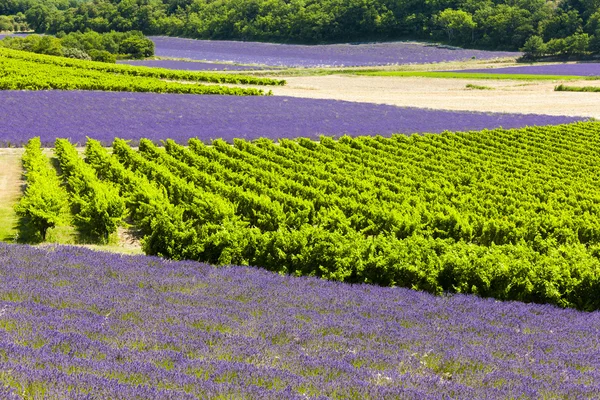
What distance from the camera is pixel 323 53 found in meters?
110

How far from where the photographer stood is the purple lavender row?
611 centimetres

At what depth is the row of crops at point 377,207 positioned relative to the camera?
12.3 meters

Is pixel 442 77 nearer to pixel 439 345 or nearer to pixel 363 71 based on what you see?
pixel 363 71

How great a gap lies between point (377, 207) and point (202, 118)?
66.8ft

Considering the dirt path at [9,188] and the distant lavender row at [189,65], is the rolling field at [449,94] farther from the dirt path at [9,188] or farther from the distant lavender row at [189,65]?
the dirt path at [9,188]

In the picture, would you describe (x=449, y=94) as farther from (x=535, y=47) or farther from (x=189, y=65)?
(x=535, y=47)

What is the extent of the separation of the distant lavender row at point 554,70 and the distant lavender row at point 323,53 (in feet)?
44.5

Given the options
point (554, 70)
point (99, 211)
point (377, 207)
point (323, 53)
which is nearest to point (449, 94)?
point (554, 70)

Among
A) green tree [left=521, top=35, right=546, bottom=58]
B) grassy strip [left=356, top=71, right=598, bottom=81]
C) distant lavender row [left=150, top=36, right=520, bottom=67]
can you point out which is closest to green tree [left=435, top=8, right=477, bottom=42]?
distant lavender row [left=150, top=36, right=520, bottom=67]

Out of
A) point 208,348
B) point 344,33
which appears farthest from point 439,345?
point 344,33

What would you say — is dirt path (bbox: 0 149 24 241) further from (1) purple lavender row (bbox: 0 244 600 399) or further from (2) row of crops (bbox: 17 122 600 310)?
(1) purple lavender row (bbox: 0 244 600 399)

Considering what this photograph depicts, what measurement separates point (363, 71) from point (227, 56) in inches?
1204

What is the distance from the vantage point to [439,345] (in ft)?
26.5

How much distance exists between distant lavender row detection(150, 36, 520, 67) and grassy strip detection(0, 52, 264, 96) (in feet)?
137
